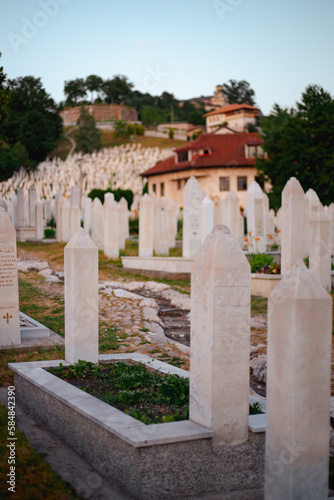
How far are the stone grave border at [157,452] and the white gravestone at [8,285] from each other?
2569 millimetres

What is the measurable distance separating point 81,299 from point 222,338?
7.59ft

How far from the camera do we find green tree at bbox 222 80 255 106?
103 meters

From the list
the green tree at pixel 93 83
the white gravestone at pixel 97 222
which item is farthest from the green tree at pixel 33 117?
the white gravestone at pixel 97 222

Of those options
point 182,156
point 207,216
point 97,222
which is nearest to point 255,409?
point 207,216

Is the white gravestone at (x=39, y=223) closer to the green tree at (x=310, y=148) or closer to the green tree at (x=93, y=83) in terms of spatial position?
the green tree at (x=310, y=148)

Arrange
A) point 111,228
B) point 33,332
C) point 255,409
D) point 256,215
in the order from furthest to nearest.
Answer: point 111,228
point 256,215
point 33,332
point 255,409

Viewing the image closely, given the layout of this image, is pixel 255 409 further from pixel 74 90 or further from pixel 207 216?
pixel 74 90

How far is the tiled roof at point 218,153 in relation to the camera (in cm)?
4488

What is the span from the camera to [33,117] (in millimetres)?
68875

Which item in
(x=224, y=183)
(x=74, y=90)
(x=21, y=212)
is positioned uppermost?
(x=74, y=90)

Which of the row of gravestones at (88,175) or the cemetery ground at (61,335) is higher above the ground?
the row of gravestones at (88,175)

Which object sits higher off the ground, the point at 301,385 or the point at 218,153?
the point at 218,153

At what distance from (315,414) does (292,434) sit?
182 mm

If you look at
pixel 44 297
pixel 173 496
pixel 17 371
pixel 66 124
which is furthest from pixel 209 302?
pixel 66 124
